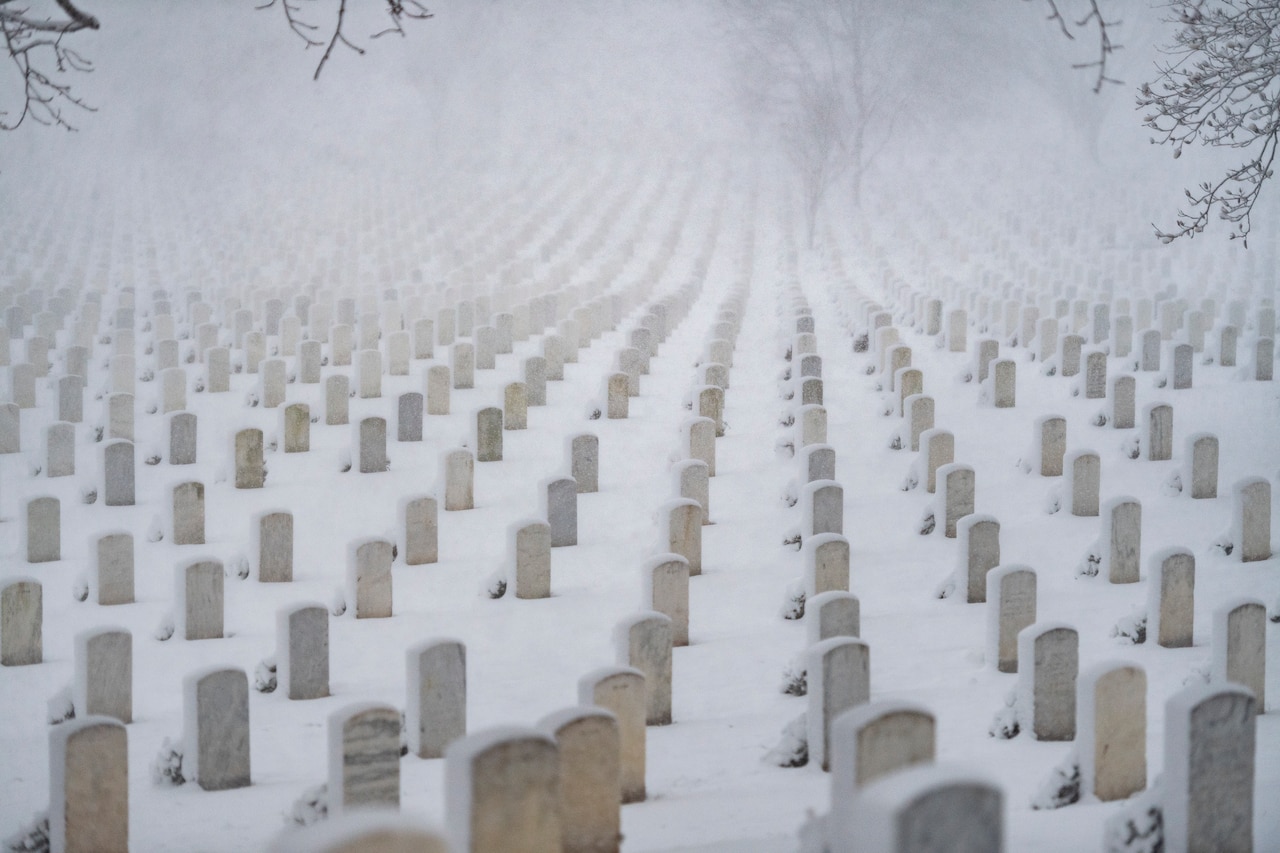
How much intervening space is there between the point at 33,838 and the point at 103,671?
3.74 ft

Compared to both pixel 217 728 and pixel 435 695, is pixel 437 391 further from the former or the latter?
pixel 217 728

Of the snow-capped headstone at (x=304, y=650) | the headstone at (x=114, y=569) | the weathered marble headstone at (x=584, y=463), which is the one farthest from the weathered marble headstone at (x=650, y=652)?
the weathered marble headstone at (x=584, y=463)

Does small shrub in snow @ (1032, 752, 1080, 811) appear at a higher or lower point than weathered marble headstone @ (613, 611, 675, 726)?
lower

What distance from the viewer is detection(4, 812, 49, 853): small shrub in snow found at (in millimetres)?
4238

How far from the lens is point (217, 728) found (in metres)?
4.74

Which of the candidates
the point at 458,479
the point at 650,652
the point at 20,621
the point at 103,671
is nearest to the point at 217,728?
the point at 103,671

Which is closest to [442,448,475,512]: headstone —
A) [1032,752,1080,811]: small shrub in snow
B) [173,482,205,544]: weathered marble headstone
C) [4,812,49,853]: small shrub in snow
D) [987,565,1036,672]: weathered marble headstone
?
[173,482,205,544]: weathered marble headstone

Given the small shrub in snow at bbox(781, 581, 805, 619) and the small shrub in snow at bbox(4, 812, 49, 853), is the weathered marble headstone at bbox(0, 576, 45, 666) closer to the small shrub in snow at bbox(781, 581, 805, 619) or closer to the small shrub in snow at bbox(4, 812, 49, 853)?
the small shrub in snow at bbox(4, 812, 49, 853)

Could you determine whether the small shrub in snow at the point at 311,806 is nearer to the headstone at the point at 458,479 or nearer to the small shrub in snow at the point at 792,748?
the small shrub in snow at the point at 792,748

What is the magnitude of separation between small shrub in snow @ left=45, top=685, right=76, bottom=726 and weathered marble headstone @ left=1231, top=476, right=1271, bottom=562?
16.9 ft

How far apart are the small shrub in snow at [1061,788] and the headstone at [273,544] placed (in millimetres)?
4007

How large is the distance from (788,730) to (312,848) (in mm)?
2748

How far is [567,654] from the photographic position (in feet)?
20.5

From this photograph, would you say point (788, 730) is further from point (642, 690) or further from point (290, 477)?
point (290, 477)
